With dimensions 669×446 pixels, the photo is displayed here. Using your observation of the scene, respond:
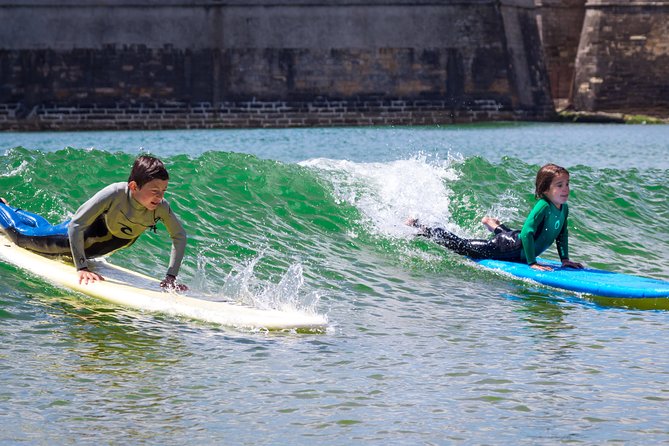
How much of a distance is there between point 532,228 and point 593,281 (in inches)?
23.3

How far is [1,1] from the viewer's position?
106ft

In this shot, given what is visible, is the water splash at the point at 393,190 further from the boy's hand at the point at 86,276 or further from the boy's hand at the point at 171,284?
the boy's hand at the point at 86,276

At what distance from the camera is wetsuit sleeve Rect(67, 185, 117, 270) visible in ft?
19.6

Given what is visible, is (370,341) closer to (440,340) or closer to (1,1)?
(440,340)

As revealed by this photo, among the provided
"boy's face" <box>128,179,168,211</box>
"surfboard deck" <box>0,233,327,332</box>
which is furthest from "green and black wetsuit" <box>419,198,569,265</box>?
"boy's face" <box>128,179,168,211</box>

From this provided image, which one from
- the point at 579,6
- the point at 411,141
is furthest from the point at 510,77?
the point at 411,141

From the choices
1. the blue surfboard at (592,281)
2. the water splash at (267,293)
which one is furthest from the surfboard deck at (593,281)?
the water splash at (267,293)

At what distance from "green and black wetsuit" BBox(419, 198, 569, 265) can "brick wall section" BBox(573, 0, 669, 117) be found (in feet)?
100

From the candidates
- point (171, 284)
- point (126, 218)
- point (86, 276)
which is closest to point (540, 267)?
point (171, 284)

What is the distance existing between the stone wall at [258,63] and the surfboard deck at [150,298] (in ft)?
85.0

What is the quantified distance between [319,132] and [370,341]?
2459 cm

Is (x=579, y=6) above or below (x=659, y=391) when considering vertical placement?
above

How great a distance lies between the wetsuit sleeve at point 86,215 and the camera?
5.97m

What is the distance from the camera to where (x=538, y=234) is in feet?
24.8
